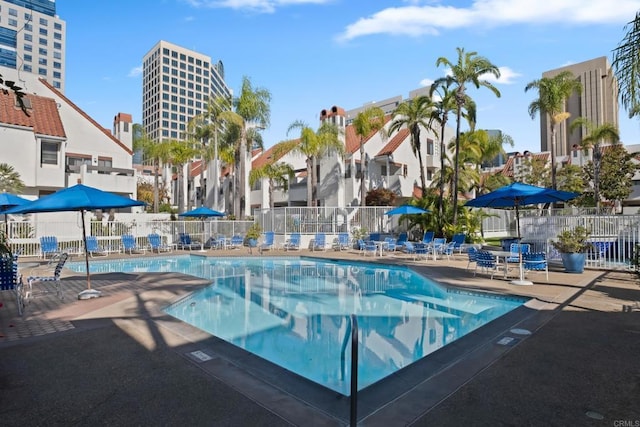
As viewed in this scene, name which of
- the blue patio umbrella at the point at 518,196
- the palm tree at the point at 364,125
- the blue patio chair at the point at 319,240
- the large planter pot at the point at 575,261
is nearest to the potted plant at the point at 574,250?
the large planter pot at the point at 575,261

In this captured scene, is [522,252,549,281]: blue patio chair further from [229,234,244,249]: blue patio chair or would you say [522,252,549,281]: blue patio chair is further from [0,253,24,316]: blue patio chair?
[229,234,244,249]: blue patio chair

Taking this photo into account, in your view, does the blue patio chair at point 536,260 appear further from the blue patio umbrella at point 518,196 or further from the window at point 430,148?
the window at point 430,148

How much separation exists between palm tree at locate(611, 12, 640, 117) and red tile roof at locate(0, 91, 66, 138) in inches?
1080

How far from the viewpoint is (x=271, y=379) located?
452 centimetres

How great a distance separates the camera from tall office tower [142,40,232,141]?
420 ft

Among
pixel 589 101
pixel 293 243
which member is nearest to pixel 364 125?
pixel 293 243

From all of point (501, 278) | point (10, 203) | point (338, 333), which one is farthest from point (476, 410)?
point (10, 203)

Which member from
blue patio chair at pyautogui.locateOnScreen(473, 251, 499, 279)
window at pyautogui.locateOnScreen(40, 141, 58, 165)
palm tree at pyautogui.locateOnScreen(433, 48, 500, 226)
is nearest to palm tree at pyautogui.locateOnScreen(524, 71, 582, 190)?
palm tree at pyautogui.locateOnScreen(433, 48, 500, 226)

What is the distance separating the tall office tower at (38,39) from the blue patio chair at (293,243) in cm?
10346

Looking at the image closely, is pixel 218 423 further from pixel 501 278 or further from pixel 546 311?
pixel 501 278

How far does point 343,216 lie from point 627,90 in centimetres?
1835

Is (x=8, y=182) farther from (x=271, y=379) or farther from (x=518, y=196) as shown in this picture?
(x=518, y=196)

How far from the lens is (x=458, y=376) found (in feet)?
14.9

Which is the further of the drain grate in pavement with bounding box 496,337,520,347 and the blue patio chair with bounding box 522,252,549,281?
the blue patio chair with bounding box 522,252,549,281
